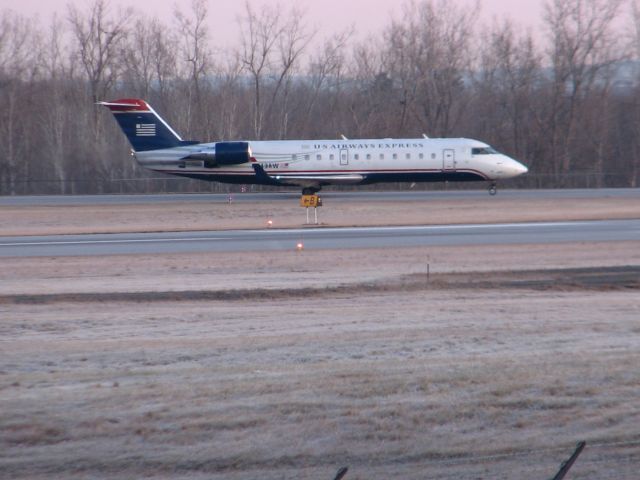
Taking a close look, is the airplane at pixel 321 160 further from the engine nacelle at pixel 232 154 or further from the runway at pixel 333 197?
the runway at pixel 333 197

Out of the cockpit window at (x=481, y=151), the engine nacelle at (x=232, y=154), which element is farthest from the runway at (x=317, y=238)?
the engine nacelle at (x=232, y=154)

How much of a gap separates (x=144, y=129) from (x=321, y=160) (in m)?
9.17

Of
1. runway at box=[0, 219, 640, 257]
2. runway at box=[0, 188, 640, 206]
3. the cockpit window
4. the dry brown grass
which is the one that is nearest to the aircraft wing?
runway at box=[0, 188, 640, 206]

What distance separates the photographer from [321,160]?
44.5 metres

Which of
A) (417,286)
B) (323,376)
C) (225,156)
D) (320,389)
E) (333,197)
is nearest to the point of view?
(320,389)

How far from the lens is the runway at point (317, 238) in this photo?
26625 millimetres

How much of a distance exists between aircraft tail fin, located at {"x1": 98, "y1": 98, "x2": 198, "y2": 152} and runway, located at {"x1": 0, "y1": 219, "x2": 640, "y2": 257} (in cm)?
1418

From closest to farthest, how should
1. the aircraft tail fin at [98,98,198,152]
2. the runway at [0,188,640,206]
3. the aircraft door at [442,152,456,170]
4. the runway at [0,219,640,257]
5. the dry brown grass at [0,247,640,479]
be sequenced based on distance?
the dry brown grass at [0,247,640,479]
the runway at [0,219,640,257]
the aircraft door at [442,152,456,170]
the aircraft tail fin at [98,98,198,152]
the runway at [0,188,640,206]

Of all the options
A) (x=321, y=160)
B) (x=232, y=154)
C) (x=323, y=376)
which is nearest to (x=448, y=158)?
(x=321, y=160)

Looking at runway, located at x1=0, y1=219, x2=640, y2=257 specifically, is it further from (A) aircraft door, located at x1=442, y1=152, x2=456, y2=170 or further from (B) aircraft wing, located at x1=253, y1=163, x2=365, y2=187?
(B) aircraft wing, located at x1=253, y1=163, x2=365, y2=187

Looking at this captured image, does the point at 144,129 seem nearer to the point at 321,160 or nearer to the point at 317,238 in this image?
the point at 321,160

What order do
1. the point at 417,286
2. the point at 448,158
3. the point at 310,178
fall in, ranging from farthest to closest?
the point at 310,178, the point at 448,158, the point at 417,286

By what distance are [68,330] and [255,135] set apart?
A: 52.7m

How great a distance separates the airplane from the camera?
145ft
